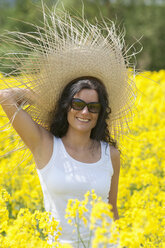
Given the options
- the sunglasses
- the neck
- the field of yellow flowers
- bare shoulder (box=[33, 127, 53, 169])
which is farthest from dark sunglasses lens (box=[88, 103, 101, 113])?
the field of yellow flowers

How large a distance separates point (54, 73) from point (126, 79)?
0.47 metres

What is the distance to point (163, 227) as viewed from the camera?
2.53 m

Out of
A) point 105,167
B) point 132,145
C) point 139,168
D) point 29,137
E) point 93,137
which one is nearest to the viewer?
point 29,137

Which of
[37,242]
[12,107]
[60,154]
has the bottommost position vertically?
[37,242]

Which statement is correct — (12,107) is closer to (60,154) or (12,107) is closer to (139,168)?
(60,154)

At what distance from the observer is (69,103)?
229cm

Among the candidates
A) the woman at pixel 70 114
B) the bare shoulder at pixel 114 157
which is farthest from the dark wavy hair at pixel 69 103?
the bare shoulder at pixel 114 157

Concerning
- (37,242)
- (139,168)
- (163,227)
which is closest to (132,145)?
(139,168)

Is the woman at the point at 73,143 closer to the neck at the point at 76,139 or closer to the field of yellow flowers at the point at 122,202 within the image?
the neck at the point at 76,139

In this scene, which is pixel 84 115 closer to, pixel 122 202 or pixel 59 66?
pixel 59 66

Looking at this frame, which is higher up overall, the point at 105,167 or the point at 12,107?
the point at 12,107

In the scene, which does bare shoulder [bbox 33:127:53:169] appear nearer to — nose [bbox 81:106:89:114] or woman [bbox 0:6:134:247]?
woman [bbox 0:6:134:247]

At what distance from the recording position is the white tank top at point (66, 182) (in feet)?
7.11

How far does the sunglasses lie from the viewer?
2.23m
